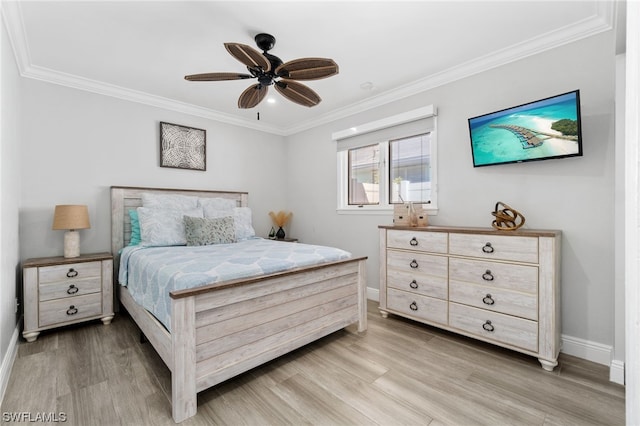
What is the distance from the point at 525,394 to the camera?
1.80 metres

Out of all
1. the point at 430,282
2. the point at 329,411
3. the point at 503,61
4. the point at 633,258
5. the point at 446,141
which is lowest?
the point at 329,411

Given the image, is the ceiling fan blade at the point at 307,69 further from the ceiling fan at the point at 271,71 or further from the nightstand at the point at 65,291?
the nightstand at the point at 65,291

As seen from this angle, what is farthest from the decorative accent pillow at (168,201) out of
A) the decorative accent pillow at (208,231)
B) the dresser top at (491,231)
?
the dresser top at (491,231)

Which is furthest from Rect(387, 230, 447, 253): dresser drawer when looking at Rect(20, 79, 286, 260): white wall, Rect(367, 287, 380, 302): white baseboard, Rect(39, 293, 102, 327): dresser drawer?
Rect(39, 293, 102, 327): dresser drawer

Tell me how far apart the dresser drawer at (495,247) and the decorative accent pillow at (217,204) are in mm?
2716

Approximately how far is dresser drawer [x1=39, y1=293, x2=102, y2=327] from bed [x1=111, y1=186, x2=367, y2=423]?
313 mm

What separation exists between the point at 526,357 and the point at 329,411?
1.65m

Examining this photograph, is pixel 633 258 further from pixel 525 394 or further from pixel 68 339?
pixel 68 339

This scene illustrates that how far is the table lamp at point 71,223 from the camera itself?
2.74m

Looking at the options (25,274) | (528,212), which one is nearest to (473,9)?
(528,212)

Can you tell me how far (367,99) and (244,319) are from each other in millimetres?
2953

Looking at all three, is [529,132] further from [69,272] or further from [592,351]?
[69,272]

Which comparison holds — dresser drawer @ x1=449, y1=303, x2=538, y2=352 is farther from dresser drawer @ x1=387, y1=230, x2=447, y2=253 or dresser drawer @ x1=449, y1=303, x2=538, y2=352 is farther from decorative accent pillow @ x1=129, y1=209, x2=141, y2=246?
decorative accent pillow @ x1=129, y1=209, x2=141, y2=246

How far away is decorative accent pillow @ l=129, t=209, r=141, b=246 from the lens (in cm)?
320
